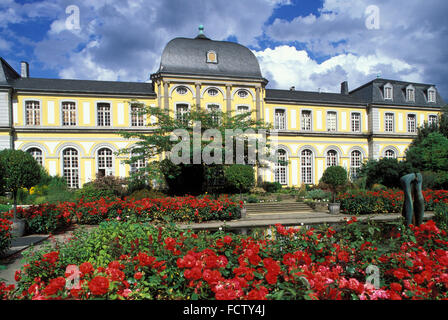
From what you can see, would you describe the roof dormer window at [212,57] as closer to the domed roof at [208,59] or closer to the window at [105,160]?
the domed roof at [208,59]

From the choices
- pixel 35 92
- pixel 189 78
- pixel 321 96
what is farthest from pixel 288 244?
pixel 321 96

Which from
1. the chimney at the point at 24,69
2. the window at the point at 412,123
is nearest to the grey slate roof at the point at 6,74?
the chimney at the point at 24,69

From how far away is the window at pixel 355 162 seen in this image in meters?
24.4

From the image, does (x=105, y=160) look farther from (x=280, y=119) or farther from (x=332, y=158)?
(x=332, y=158)

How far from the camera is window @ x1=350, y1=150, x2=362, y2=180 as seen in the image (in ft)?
80.0

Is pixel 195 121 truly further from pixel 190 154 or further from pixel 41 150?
pixel 41 150

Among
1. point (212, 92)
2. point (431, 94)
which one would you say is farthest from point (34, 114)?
point (431, 94)

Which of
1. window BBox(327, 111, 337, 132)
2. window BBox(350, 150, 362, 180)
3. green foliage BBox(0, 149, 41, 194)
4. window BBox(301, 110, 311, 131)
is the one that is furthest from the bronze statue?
window BBox(327, 111, 337, 132)

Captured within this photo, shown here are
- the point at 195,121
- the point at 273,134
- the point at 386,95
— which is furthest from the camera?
the point at 386,95

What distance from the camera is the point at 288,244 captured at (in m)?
3.71

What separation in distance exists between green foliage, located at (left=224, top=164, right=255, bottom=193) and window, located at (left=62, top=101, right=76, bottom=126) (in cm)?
1329

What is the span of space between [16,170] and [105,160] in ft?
38.9
